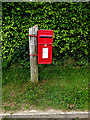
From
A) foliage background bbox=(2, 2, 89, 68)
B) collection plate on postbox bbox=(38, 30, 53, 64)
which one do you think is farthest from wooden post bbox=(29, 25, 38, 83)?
foliage background bbox=(2, 2, 89, 68)

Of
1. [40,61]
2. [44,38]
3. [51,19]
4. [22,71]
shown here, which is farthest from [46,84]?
[51,19]

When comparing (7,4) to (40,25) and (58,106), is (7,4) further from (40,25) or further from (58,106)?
(58,106)

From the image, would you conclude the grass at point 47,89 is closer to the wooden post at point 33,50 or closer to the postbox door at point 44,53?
the wooden post at point 33,50

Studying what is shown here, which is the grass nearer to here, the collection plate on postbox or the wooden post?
the wooden post

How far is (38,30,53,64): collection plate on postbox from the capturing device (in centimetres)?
309

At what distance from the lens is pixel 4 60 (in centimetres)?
451

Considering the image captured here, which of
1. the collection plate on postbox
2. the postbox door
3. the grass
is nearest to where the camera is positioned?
the grass

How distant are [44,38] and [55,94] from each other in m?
1.43

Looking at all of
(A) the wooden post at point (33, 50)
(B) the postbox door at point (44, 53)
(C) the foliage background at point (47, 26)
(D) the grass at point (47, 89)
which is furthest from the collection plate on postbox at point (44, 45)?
(C) the foliage background at point (47, 26)

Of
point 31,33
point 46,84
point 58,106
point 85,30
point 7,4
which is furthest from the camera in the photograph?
point 85,30

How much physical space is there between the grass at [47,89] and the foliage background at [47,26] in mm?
546

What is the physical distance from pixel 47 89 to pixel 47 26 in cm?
211

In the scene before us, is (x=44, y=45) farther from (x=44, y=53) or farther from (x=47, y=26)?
(x=47, y=26)

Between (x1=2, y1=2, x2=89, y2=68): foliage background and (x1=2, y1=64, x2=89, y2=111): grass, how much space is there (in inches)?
21.5
